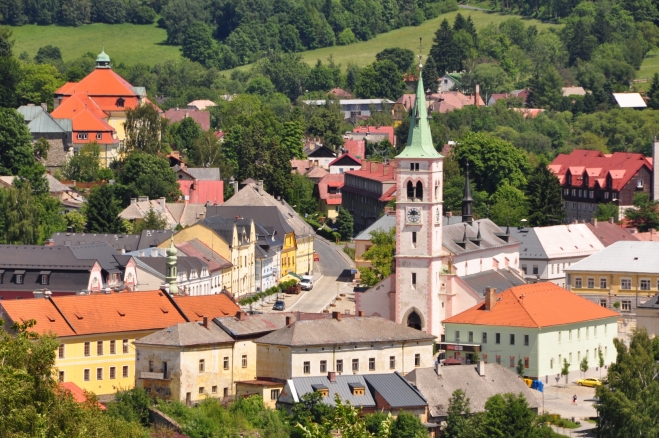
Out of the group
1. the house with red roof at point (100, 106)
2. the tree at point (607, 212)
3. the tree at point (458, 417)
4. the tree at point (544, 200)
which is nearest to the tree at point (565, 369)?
the tree at point (458, 417)

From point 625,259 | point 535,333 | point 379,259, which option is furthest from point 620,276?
point 535,333

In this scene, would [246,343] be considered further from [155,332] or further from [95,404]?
[95,404]

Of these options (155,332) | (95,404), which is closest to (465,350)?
(155,332)

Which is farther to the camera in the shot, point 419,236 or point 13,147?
point 13,147

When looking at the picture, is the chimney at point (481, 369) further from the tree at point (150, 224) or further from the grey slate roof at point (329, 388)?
the tree at point (150, 224)

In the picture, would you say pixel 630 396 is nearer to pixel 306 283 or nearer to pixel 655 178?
pixel 306 283

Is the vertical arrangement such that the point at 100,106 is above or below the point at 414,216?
above
